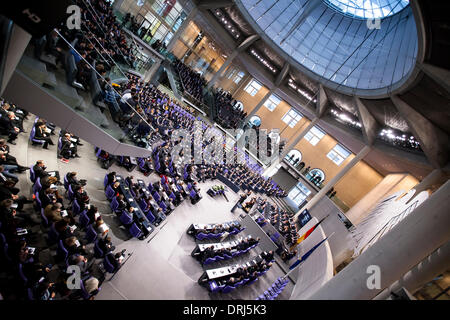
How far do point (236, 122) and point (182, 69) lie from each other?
903 centimetres

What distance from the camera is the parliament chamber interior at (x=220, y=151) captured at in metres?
5.62

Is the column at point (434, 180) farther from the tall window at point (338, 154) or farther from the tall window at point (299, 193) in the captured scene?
the tall window at point (299, 193)

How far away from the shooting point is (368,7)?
815 inches

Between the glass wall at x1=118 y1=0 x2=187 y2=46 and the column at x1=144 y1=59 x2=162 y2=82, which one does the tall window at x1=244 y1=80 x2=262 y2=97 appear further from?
the column at x1=144 y1=59 x2=162 y2=82

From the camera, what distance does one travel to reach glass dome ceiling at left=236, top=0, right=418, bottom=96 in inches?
725

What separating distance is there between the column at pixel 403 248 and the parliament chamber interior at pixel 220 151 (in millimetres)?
33

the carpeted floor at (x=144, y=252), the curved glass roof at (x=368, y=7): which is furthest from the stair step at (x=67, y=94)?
the curved glass roof at (x=368, y=7)

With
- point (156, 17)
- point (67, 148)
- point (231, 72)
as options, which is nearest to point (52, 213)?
point (67, 148)

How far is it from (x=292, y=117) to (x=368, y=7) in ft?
49.1

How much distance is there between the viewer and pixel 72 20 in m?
8.02

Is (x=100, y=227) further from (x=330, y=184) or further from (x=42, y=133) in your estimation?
(x=330, y=184)

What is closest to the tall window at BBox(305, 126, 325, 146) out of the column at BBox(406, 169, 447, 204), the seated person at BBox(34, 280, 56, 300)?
the column at BBox(406, 169, 447, 204)

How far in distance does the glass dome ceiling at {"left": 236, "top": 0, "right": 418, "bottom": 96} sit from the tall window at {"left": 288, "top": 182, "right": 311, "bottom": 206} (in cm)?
1284
